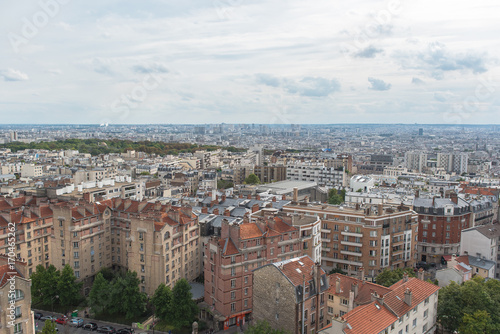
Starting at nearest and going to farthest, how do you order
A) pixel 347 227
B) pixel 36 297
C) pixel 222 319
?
pixel 222 319
pixel 36 297
pixel 347 227

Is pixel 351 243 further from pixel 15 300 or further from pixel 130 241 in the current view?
pixel 15 300

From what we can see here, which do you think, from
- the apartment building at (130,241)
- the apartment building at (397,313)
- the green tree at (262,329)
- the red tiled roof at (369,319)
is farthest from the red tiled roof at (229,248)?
the red tiled roof at (369,319)

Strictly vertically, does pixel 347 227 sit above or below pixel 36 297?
above

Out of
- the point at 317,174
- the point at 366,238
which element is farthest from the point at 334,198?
the point at 366,238

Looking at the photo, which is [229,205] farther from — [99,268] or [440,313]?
[440,313]

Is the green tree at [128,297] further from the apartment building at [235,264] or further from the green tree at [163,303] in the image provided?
the apartment building at [235,264]

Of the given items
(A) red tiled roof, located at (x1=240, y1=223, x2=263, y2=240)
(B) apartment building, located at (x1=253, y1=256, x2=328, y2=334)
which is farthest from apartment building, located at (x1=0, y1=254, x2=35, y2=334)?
(A) red tiled roof, located at (x1=240, y1=223, x2=263, y2=240)

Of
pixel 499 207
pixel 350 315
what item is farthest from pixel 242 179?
pixel 350 315
